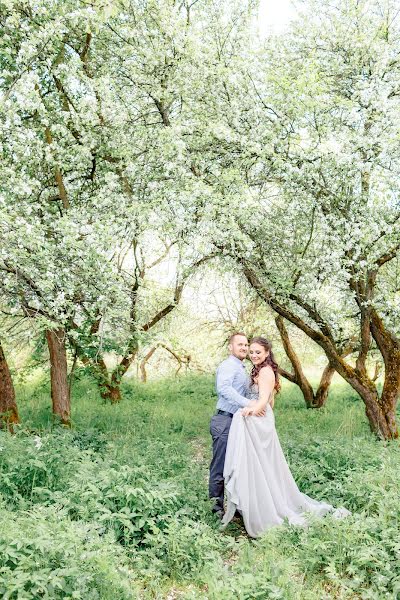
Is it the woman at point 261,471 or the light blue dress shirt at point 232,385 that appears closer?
the woman at point 261,471

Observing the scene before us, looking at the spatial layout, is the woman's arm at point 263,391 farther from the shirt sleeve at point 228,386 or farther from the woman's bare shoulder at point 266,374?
the shirt sleeve at point 228,386

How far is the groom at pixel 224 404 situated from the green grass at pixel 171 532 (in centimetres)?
34

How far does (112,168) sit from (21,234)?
390 cm

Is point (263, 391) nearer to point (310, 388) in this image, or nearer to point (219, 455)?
point (219, 455)

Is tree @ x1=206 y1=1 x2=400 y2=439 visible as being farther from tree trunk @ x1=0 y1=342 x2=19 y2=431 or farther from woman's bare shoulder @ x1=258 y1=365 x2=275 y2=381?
tree trunk @ x1=0 y1=342 x2=19 y2=431

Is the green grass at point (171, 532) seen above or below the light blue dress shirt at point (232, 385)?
below

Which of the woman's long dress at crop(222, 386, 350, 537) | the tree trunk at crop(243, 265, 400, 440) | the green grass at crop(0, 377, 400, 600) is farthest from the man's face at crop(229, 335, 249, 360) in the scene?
the tree trunk at crop(243, 265, 400, 440)

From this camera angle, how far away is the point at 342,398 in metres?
21.3

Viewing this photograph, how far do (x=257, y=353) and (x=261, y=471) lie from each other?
163cm

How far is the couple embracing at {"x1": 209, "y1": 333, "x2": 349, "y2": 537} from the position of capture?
744 centimetres

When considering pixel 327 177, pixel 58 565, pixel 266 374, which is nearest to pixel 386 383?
pixel 327 177

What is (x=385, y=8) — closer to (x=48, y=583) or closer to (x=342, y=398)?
(x=48, y=583)

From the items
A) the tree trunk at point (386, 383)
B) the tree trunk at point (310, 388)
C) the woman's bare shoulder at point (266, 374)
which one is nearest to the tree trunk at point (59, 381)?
the tree trunk at point (386, 383)

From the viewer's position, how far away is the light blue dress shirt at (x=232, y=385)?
7.85 m
